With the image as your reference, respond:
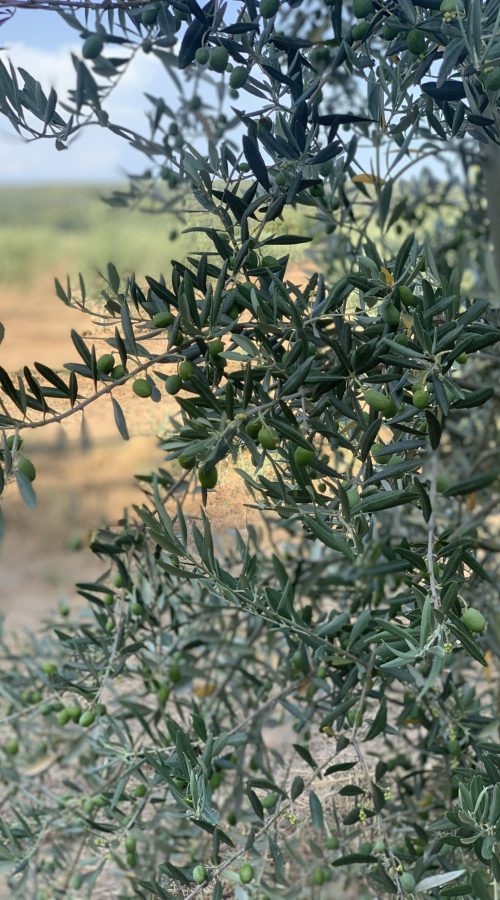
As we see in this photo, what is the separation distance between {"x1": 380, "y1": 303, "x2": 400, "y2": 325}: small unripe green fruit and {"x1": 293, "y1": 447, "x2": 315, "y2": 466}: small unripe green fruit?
0.34ft

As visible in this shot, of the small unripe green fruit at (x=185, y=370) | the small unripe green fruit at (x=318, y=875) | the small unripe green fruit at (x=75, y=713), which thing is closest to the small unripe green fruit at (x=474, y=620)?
the small unripe green fruit at (x=185, y=370)

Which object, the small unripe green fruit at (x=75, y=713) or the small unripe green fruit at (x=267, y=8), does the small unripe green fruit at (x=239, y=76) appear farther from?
the small unripe green fruit at (x=75, y=713)

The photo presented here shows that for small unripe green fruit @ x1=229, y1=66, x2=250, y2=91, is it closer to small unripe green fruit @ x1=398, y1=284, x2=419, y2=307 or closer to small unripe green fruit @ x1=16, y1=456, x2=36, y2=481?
small unripe green fruit @ x1=398, y1=284, x2=419, y2=307

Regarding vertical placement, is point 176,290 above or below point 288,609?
above

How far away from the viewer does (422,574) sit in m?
0.65

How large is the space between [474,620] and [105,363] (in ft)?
0.99

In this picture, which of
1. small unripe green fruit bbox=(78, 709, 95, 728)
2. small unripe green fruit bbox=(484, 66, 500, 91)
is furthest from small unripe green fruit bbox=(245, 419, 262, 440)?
small unripe green fruit bbox=(78, 709, 95, 728)

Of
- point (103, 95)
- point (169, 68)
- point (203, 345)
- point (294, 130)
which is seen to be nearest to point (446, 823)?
point (203, 345)

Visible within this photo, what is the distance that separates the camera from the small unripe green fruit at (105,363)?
670mm

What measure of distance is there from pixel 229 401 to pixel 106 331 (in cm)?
25

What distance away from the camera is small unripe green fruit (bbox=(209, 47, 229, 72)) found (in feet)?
2.31

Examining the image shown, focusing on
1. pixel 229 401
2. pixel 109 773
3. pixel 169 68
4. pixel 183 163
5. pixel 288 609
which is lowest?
pixel 109 773

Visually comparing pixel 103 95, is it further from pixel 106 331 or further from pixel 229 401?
pixel 229 401

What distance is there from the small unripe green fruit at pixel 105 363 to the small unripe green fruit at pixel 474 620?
29 centimetres
